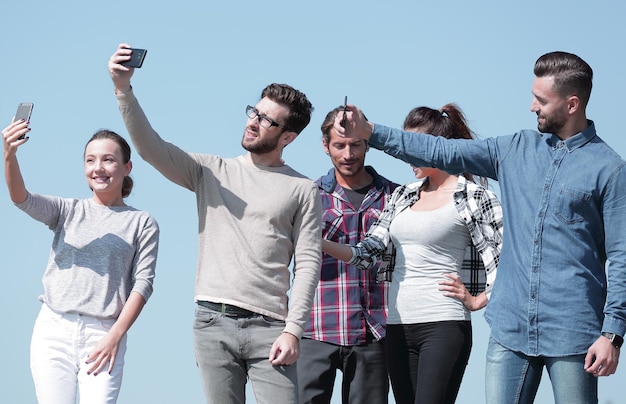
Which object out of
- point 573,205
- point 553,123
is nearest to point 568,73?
point 553,123

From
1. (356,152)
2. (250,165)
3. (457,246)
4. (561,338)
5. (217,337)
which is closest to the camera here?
(561,338)

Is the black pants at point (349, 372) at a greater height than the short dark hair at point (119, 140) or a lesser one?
lesser

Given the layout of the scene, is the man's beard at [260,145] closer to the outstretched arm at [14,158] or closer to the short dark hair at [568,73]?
the outstretched arm at [14,158]

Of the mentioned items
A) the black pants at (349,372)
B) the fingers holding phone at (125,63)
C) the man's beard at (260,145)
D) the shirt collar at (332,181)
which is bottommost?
the black pants at (349,372)

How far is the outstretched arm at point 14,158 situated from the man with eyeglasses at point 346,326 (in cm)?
203

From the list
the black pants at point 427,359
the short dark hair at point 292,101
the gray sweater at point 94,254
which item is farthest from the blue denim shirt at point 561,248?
the gray sweater at point 94,254

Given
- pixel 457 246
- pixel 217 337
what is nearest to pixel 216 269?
pixel 217 337

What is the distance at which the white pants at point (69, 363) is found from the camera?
5.19 m

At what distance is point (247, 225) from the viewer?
5.03 m

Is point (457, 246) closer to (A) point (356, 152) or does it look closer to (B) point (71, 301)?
(A) point (356, 152)

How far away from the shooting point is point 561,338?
4.53 meters

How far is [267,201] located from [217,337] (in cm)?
78

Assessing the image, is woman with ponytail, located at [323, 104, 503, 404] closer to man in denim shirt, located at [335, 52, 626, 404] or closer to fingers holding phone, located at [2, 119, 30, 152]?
man in denim shirt, located at [335, 52, 626, 404]

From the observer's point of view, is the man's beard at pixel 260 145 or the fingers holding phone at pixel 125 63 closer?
the fingers holding phone at pixel 125 63
